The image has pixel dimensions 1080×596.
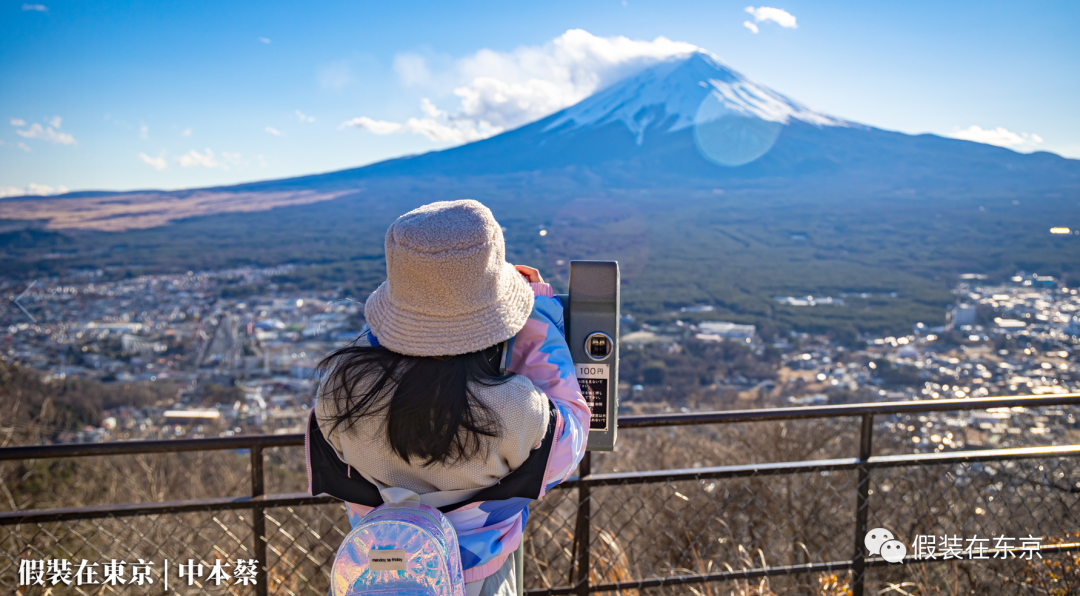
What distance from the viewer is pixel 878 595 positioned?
8.37 feet

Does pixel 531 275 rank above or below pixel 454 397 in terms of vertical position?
above

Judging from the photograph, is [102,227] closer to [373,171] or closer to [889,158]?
[373,171]

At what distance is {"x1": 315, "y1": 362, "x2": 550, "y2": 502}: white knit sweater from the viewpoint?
1.16 metres

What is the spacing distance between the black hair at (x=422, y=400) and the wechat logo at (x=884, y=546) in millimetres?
1917

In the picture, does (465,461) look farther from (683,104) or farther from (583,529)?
(683,104)

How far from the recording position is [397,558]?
1.10 meters

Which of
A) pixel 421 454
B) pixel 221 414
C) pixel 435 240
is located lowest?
pixel 221 414

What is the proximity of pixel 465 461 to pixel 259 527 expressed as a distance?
1.19 meters

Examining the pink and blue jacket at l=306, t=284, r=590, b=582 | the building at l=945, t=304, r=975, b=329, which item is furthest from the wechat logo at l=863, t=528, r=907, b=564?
the building at l=945, t=304, r=975, b=329

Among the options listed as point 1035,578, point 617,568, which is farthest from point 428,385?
point 1035,578

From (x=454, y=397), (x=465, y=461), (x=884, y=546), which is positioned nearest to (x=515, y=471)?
(x=465, y=461)

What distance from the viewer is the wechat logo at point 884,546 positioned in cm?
234

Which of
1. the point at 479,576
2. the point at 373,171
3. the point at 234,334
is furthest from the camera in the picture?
the point at 373,171

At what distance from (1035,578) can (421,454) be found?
10.7ft
